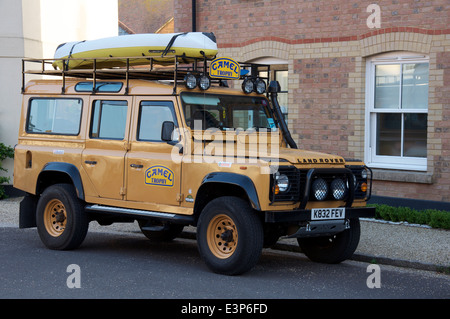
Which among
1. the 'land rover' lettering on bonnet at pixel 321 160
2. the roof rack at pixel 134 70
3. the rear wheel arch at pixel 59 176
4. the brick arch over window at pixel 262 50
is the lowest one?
the rear wheel arch at pixel 59 176

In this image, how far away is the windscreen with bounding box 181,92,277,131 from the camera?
861 cm

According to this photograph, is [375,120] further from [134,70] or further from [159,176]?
[159,176]

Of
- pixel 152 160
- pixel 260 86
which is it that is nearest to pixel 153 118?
pixel 152 160

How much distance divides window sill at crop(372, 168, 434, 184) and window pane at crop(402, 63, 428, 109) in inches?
44.4

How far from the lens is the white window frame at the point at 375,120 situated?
1182cm

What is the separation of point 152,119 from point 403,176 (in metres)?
4.86

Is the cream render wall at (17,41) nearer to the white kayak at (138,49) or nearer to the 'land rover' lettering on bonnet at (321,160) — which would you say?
the white kayak at (138,49)

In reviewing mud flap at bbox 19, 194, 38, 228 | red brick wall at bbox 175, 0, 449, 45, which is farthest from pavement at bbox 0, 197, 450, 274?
red brick wall at bbox 175, 0, 449, 45

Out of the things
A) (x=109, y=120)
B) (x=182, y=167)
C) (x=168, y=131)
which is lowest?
(x=182, y=167)

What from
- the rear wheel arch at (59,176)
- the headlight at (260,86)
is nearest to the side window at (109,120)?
the rear wheel arch at (59,176)

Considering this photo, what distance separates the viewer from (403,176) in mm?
11703

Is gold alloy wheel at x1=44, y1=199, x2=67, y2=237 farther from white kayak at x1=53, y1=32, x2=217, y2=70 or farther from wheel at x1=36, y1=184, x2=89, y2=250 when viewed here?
white kayak at x1=53, y1=32, x2=217, y2=70

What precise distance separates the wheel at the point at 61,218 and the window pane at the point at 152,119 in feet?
4.44
